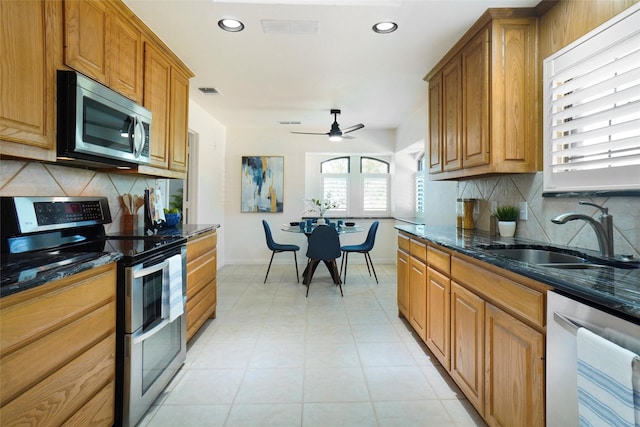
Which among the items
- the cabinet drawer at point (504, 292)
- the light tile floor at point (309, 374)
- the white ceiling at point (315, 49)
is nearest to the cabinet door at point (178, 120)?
the white ceiling at point (315, 49)

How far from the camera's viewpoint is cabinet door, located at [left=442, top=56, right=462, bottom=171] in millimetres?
2500

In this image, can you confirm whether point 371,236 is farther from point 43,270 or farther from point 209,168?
point 43,270

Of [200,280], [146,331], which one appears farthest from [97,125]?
[200,280]

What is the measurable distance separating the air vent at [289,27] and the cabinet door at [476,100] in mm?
1156

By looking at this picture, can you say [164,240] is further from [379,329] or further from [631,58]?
[631,58]

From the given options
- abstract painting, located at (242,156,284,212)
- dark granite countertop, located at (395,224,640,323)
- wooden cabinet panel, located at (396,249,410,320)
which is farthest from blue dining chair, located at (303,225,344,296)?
dark granite countertop, located at (395,224,640,323)

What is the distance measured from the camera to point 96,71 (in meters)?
1.78

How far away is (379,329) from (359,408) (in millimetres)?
1119

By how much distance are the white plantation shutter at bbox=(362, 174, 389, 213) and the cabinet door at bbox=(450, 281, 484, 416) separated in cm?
401

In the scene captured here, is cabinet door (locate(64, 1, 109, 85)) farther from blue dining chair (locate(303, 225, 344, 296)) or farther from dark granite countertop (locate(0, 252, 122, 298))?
blue dining chair (locate(303, 225, 344, 296))

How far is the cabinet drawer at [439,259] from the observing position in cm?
196

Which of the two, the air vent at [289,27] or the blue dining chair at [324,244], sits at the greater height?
the air vent at [289,27]

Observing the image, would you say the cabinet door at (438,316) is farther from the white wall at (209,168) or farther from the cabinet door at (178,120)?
the white wall at (209,168)

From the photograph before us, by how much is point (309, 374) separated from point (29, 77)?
217cm
